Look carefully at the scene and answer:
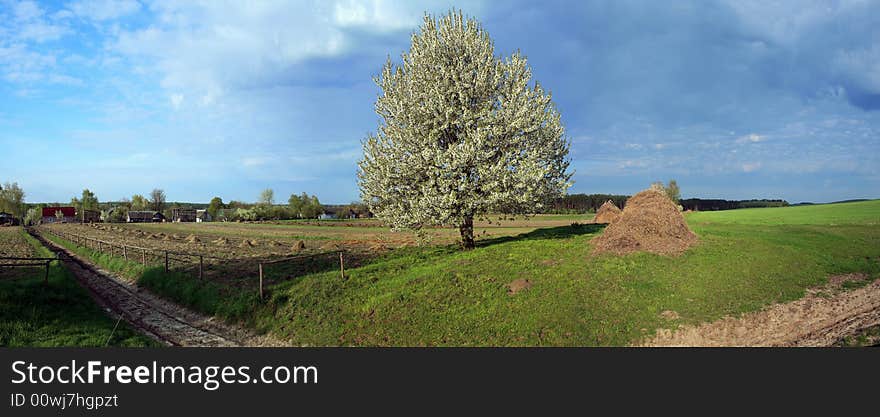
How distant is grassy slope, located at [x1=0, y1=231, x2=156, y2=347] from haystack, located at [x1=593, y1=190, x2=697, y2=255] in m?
19.4

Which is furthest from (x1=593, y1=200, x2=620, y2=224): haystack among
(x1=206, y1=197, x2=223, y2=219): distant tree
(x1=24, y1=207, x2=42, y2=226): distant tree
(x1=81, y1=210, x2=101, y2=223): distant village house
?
(x1=24, y1=207, x2=42, y2=226): distant tree

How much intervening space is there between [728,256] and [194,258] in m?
37.3

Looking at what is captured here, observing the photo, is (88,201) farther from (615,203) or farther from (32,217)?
(615,203)

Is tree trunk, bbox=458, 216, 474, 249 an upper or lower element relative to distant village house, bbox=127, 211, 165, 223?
lower

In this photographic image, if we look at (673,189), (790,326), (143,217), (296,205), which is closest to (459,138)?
(790,326)

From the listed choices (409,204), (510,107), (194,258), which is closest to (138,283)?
(194,258)

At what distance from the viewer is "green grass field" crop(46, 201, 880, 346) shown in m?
13.6

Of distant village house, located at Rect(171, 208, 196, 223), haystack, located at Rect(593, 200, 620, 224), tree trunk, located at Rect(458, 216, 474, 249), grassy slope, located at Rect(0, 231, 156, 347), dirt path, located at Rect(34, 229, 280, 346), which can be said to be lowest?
dirt path, located at Rect(34, 229, 280, 346)

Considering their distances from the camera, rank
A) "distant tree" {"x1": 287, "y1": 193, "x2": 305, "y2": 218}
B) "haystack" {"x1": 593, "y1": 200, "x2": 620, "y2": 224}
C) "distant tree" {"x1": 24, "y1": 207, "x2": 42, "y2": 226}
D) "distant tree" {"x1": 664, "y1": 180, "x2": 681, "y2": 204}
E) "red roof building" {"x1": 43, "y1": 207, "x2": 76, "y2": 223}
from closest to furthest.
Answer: "haystack" {"x1": 593, "y1": 200, "x2": 620, "y2": 224} → "distant tree" {"x1": 664, "y1": 180, "x2": 681, "y2": 204} → "distant tree" {"x1": 287, "y1": 193, "x2": 305, "y2": 218} → "distant tree" {"x1": 24, "y1": 207, "x2": 42, "y2": 226} → "red roof building" {"x1": 43, "y1": 207, "x2": 76, "y2": 223}

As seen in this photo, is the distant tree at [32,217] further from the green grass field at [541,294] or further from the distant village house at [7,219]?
the green grass field at [541,294]

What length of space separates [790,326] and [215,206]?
17057 cm

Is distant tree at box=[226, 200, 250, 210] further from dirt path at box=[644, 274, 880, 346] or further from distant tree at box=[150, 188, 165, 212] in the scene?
dirt path at box=[644, 274, 880, 346]

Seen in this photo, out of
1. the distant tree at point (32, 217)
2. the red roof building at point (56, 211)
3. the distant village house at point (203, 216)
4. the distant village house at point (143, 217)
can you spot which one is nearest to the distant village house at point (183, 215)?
the distant village house at point (203, 216)

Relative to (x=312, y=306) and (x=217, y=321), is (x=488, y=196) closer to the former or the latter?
(x=312, y=306)
